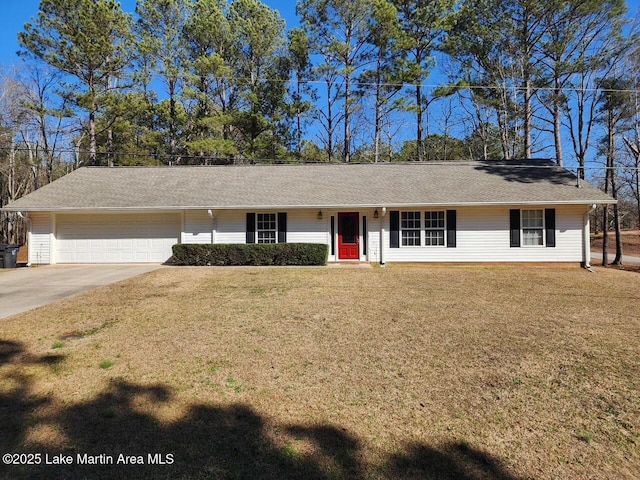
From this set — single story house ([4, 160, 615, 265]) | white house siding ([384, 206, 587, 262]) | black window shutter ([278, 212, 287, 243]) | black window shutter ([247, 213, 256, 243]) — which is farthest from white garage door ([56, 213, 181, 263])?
white house siding ([384, 206, 587, 262])

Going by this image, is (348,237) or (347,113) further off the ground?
(347,113)

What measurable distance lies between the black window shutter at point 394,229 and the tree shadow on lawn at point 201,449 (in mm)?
11249

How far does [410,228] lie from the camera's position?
551 inches

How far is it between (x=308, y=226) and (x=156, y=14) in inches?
784

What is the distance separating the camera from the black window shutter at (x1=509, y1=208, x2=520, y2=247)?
13.4m

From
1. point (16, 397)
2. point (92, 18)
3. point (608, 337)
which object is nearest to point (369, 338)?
point (608, 337)

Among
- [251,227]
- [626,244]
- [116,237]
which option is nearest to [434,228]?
[251,227]

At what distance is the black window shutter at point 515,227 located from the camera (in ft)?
44.0

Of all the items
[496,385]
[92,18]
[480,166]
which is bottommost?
[496,385]

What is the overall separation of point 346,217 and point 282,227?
2582 mm

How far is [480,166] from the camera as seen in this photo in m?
16.8

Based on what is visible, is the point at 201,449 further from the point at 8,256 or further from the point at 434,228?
the point at 8,256

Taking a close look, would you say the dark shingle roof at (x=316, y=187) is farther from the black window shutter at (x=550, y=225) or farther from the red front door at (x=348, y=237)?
the red front door at (x=348, y=237)

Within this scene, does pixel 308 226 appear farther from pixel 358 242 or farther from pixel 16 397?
pixel 16 397
